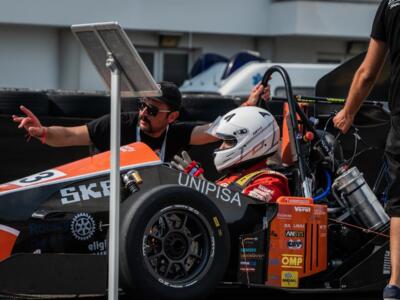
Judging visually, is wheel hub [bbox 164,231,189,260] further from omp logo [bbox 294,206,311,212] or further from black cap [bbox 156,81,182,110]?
black cap [bbox 156,81,182,110]

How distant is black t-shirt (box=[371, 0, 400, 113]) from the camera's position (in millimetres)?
5040

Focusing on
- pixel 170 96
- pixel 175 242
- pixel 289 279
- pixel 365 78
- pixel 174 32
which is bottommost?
Answer: pixel 289 279

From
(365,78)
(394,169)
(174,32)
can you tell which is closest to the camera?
(394,169)

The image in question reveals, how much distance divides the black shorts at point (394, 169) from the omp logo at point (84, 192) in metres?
1.58

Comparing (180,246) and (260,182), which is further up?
(260,182)

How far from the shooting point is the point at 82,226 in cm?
546

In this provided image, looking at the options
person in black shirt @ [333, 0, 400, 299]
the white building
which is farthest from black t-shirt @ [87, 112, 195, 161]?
the white building

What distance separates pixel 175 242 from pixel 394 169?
126 cm

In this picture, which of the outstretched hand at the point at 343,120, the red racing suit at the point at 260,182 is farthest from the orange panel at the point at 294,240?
the outstretched hand at the point at 343,120

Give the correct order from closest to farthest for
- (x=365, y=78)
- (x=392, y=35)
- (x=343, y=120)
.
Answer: (x=392, y=35), (x=365, y=78), (x=343, y=120)

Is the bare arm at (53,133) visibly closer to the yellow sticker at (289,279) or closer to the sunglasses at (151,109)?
the sunglasses at (151,109)

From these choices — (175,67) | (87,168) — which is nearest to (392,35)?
(87,168)

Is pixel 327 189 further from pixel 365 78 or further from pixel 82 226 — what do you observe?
pixel 82 226

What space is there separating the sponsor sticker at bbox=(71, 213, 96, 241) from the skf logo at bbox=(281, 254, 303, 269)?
1120 millimetres
